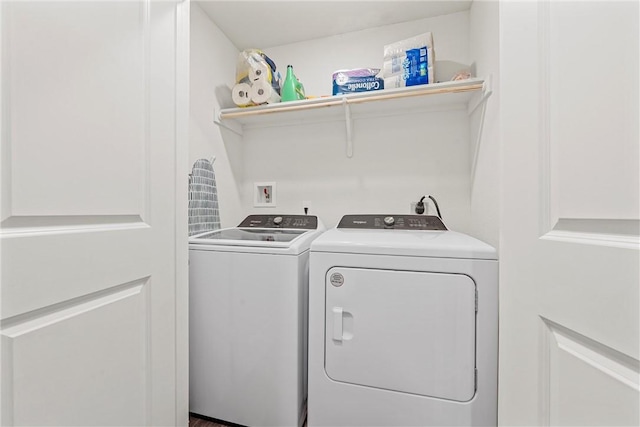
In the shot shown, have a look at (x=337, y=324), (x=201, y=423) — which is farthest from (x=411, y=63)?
(x=201, y=423)

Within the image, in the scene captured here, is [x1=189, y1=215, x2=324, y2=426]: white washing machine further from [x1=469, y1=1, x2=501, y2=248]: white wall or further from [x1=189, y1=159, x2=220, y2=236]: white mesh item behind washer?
[x1=469, y1=1, x2=501, y2=248]: white wall

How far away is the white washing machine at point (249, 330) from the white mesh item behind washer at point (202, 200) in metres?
0.20

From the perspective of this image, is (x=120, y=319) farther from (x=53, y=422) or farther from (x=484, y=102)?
(x=484, y=102)

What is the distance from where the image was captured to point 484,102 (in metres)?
1.45

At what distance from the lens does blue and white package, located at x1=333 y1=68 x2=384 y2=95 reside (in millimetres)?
1680

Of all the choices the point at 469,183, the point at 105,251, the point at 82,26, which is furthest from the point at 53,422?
the point at 469,183

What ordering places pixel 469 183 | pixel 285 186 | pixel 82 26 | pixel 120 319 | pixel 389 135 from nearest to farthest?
pixel 82 26
pixel 120 319
pixel 469 183
pixel 389 135
pixel 285 186

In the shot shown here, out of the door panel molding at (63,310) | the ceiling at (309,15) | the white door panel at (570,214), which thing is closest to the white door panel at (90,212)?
the door panel molding at (63,310)

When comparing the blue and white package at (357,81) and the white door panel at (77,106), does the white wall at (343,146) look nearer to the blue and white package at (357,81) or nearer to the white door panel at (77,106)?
the blue and white package at (357,81)

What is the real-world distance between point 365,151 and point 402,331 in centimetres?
131

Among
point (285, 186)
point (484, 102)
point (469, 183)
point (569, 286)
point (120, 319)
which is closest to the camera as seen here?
point (569, 286)

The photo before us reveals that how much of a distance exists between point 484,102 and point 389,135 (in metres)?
0.62

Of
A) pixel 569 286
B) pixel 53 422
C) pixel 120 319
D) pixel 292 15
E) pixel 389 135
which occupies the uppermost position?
pixel 292 15

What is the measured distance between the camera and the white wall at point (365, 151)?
180 centimetres
